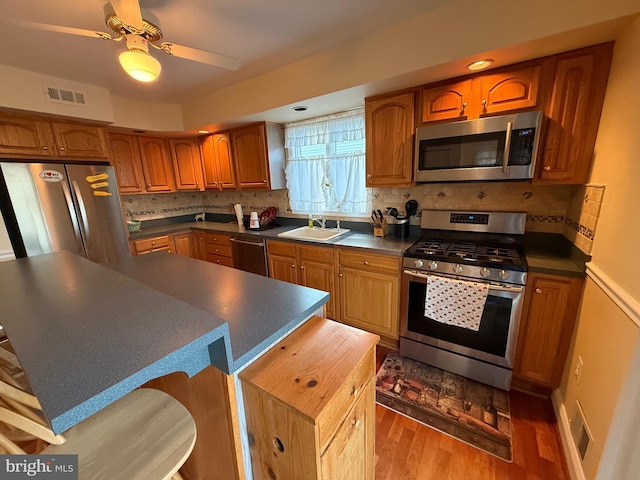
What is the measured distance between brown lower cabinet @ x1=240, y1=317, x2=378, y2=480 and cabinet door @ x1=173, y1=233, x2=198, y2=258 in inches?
118

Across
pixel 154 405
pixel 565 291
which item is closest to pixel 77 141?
pixel 154 405

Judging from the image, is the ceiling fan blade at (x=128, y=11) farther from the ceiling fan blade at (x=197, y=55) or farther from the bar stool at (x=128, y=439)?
the bar stool at (x=128, y=439)

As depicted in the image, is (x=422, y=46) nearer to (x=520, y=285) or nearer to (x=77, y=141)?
(x=520, y=285)

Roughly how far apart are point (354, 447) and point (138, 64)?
1964mm

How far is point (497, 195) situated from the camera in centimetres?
203

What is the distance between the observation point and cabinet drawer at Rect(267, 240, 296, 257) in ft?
8.55

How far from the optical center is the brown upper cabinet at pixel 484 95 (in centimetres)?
157

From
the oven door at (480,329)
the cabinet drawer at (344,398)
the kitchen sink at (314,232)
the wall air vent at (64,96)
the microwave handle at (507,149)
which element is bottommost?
the oven door at (480,329)

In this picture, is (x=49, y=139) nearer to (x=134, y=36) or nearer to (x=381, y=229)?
(x=134, y=36)

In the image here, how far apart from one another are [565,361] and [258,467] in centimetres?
186

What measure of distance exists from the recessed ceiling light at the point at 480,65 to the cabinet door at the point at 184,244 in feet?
11.6

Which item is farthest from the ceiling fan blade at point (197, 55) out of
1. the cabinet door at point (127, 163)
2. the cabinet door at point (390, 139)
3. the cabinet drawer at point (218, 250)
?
the cabinet door at point (127, 163)

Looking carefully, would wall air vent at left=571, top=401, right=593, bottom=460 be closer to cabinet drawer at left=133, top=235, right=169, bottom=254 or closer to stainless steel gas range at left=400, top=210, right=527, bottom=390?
stainless steel gas range at left=400, top=210, right=527, bottom=390

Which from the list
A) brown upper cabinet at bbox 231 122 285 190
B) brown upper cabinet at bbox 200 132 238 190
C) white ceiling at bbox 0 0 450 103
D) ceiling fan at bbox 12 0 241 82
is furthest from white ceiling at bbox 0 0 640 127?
brown upper cabinet at bbox 200 132 238 190
